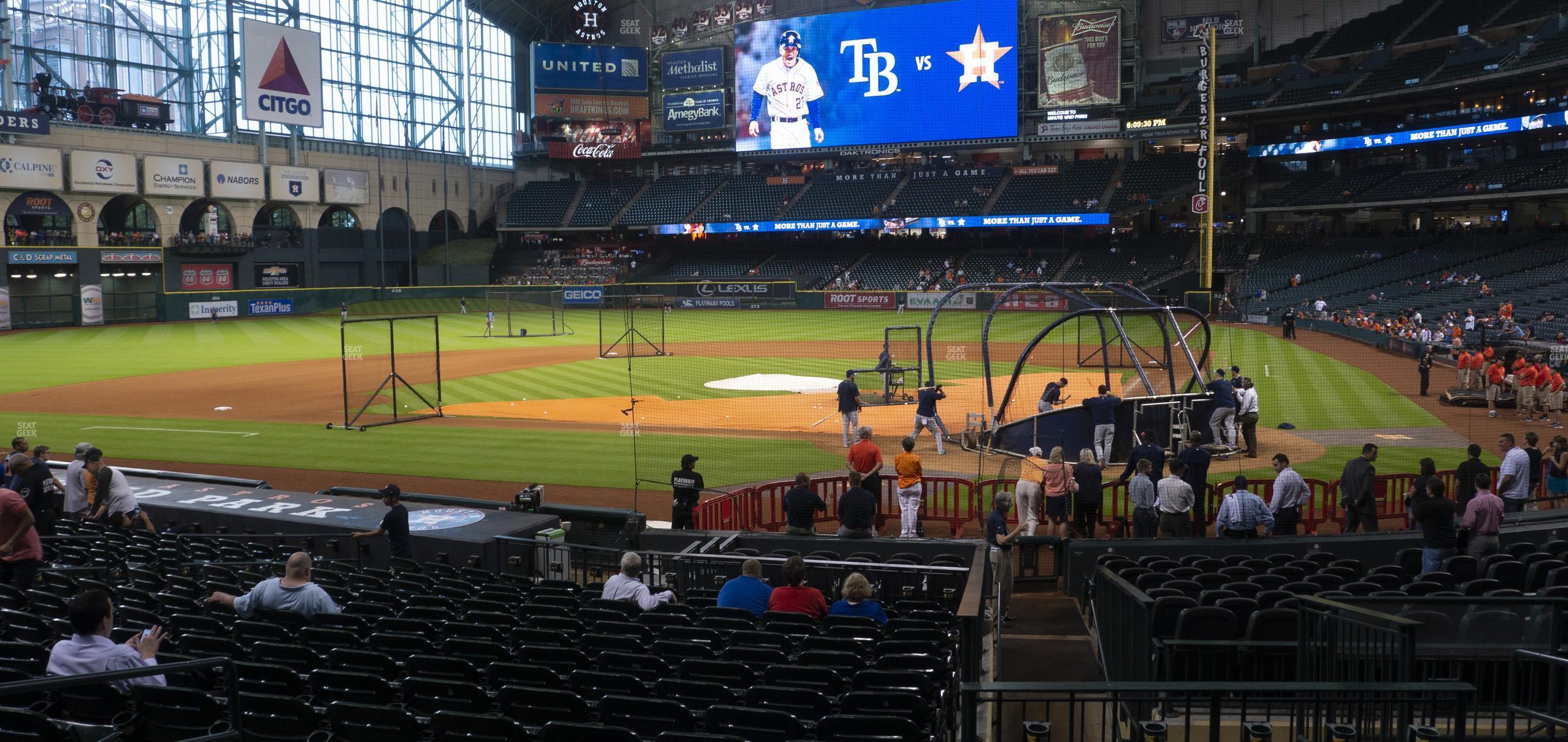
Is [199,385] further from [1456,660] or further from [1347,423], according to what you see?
[1456,660]

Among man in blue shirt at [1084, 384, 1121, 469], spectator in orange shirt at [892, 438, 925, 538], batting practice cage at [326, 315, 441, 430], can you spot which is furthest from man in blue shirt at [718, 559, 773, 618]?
batting practice cage at [326, 315, 441, 430]

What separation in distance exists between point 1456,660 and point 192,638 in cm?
891

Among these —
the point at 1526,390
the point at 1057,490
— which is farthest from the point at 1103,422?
the point at 1526,390

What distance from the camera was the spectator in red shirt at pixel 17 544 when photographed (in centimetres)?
1013

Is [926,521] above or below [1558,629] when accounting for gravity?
below

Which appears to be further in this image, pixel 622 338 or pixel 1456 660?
Answer: pixel 622 338

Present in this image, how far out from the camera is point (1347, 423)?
82.0 feet

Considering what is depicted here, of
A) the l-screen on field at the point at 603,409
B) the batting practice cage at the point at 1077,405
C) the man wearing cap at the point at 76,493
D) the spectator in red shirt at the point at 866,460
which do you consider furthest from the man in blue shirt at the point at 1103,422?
the man wearing cap at the point at 76,493

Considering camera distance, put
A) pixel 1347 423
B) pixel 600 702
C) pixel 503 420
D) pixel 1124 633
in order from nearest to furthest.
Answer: pixel 600 702
pixel 1124 633
pixel 1347 423
pixel 503 420

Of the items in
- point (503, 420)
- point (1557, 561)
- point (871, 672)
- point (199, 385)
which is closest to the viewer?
point (871, 672)

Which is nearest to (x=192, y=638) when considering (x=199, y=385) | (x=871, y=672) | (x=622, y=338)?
(x=871, y=672)

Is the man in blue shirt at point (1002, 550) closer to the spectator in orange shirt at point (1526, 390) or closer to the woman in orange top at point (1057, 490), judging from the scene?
the woman in orange top at point (1057, 490)

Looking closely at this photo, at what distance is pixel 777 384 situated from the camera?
3397 cm

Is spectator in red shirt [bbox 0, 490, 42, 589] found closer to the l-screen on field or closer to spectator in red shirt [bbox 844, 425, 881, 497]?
the l-screen on field
